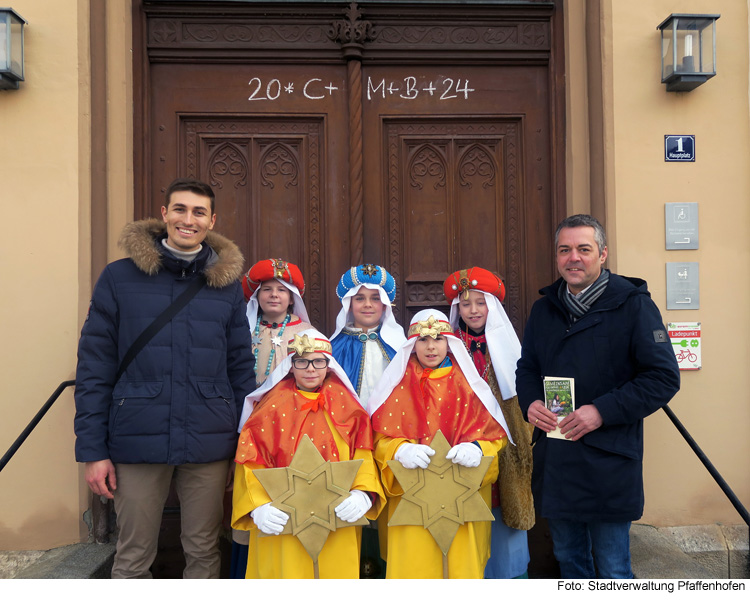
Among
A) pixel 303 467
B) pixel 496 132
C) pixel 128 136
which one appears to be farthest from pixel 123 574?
pixel 496 132

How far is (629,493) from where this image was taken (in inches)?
109

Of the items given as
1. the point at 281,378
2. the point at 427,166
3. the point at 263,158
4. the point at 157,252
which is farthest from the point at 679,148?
the point at 157,252

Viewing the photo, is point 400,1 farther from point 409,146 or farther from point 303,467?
point 303,467

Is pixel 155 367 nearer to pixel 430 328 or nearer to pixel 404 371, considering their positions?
pixel 404 371

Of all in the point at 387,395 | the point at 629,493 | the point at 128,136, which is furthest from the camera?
the point at 128,136

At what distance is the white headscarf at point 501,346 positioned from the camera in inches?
144

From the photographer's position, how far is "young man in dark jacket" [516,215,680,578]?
272 centimetres

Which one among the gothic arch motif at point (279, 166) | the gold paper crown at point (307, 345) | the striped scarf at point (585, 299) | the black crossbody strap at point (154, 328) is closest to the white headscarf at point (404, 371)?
the gold paper crown at point (307, 345)

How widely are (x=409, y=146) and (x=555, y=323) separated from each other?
223 cm

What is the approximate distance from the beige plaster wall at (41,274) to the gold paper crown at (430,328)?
217cm

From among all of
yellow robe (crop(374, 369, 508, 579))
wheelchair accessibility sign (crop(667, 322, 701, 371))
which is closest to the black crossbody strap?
yellow robe (crop(374, 369, 508, 579))

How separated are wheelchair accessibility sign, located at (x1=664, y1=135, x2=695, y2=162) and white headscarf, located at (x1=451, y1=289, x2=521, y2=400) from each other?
1568 mm

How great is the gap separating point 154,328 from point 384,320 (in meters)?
1.41

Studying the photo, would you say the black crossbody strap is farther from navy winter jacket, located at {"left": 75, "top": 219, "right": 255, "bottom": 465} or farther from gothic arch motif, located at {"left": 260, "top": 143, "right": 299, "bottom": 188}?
gothic arch motif, located at {"left": 260, "top": 143, "right": 299, "bottom": 188}
